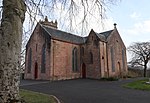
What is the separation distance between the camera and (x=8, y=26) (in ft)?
16.3

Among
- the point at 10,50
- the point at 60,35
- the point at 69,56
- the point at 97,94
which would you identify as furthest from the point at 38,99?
the point at 60,35

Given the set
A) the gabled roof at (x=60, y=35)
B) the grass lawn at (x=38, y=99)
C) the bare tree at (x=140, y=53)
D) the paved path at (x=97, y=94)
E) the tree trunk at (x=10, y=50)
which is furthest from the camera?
the bare tree at (x=140, y=53)

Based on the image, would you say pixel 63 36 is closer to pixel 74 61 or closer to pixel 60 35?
pixel 60 35

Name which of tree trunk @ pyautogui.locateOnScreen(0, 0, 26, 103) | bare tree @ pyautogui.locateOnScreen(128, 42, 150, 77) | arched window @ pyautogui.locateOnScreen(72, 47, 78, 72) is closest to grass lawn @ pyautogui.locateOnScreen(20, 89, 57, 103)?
tree trunk @ pyautogui.locateOnScreen(0, 0, 26, 103)

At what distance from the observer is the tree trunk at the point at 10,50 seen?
4.64 metres

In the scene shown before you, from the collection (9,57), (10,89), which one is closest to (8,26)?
(9,57)

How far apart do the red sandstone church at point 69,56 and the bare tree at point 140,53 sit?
48.6 ft

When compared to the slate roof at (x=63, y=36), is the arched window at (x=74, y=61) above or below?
below

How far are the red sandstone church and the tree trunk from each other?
20619mm

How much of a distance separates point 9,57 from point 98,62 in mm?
24605

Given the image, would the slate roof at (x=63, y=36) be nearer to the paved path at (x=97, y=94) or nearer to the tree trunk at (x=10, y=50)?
the paved path at (x=97, y=94)

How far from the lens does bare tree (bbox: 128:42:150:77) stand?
45125mm

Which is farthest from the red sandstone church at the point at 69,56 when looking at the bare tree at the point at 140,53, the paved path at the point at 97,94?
the bare tree at the point at 140,53

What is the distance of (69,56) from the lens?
97.7 feet
